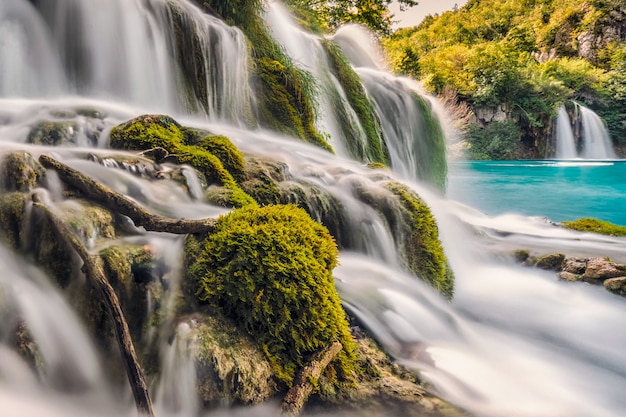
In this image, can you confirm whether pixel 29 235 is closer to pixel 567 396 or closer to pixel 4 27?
pixel 567 396

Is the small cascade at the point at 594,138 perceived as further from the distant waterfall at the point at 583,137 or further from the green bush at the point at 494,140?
the green bush at the point at 494,140

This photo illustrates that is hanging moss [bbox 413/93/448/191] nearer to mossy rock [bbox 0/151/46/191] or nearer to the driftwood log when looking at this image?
the driftwood log

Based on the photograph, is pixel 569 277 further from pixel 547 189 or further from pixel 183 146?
pixel 547 189

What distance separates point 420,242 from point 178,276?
2.65 meters

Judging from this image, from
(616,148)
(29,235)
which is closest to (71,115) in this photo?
(29,235)

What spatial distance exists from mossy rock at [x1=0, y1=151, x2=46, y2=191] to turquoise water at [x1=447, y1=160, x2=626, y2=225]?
11.9 metres

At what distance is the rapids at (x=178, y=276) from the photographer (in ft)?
6.63

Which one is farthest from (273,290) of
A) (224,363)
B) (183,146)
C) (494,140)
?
(494,140)

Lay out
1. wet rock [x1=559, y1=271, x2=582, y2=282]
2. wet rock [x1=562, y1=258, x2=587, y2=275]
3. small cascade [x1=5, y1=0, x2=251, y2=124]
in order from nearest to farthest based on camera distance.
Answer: small cascade [x1=5, y1=0, x2=251, y2=124] < wet rock [x1=559, y1=271, x2=582, y2=282] < wet rock [x1=562, y1=258, x2=587, y2=275]

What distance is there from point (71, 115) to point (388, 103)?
6.38 m

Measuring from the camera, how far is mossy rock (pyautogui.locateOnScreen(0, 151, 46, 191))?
2.37 meters

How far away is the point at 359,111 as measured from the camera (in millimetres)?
7875

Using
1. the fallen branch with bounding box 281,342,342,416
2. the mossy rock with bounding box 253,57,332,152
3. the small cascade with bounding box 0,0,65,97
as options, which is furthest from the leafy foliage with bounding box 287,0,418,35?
the fallen branch with bounding box 281,342,342,416

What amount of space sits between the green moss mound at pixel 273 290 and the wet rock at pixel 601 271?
4.55 metres
